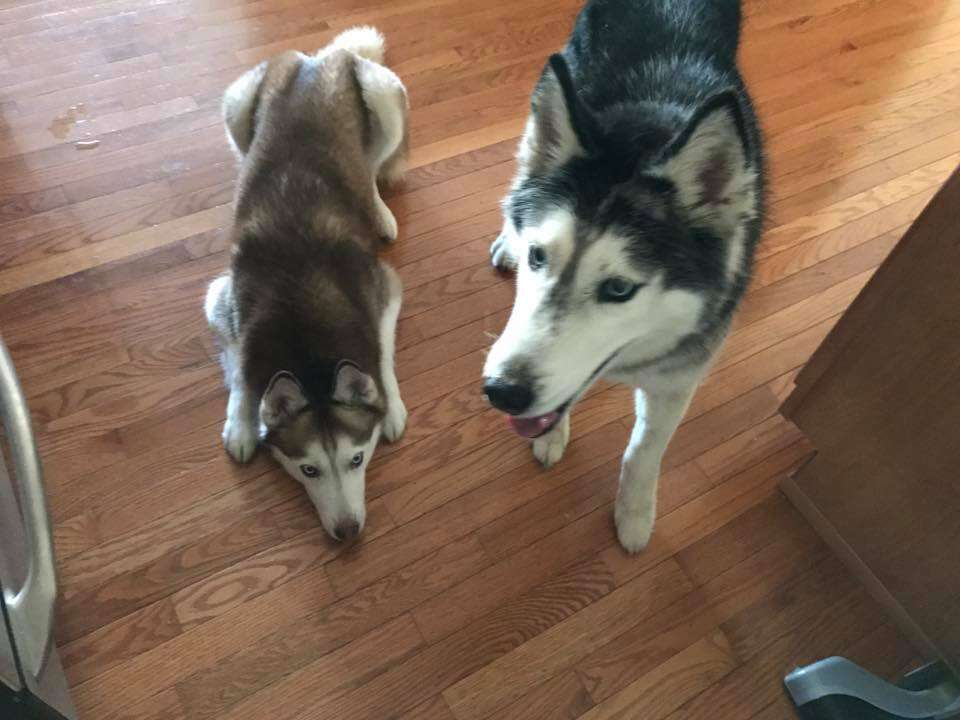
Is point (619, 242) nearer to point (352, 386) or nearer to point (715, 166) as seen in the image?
point (715, 166)

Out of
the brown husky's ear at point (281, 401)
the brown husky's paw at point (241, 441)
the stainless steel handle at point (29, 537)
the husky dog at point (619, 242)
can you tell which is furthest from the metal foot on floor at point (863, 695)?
the stainless steel handle at point (29, 537)

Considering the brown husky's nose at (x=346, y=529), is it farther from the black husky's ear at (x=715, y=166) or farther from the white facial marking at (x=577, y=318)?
the black husky's ear at (x=715, y=166)

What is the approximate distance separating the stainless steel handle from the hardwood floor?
0.58 m

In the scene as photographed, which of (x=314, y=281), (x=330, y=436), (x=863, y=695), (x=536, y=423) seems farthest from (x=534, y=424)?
(x=863, y=695)

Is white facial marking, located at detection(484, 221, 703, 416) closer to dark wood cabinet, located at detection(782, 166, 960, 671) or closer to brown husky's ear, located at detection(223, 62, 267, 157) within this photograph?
dark wood cabinet, located at detection(782, 166, 960, 671)

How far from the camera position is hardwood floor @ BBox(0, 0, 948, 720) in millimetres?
1799

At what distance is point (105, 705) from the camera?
5.55 ft

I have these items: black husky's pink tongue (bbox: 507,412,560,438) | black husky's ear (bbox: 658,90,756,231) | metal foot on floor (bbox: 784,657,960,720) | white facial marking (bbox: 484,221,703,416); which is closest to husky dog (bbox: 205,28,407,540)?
black husky's pink tongue (bbox: 507,412,560,438)

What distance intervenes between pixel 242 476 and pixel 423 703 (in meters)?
0.80

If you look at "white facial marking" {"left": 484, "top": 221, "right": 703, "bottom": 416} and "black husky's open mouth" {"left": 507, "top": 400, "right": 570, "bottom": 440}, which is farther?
"black husky's open mouth" {"left": 507, "top": 400, "right": 570, "bottom": 440}

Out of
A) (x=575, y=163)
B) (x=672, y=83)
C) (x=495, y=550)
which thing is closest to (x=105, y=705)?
(x=495, y=550)

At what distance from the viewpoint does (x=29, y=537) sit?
122cm

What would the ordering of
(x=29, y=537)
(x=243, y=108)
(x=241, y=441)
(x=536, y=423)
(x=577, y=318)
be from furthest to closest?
(x=243, y=108), (x=241, y=441), (x=536, y=423), (x=577, y=318), (x=29, y=537)

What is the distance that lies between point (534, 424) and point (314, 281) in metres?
0.86
